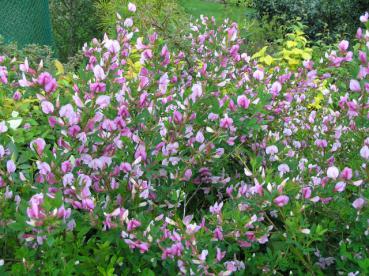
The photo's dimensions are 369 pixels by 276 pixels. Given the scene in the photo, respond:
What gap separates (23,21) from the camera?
623 centimetres

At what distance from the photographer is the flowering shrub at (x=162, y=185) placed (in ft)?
5.84

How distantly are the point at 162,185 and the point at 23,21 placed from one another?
15.2 ft

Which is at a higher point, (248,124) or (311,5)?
(248,124)

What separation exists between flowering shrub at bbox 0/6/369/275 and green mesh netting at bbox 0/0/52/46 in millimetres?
3928

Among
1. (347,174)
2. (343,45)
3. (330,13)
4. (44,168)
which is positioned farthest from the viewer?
(330,13)

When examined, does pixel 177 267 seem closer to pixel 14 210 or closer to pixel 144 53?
pixel 14 210

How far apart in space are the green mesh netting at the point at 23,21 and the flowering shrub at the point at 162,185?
393 centimetres

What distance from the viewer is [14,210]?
1860mm

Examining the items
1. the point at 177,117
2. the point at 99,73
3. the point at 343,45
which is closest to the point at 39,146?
the point at 99,73

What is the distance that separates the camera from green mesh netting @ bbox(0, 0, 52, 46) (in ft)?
20.1

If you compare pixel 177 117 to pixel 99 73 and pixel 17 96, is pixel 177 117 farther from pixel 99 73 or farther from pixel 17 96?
pixel 17 96

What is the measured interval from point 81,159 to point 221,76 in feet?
3.45

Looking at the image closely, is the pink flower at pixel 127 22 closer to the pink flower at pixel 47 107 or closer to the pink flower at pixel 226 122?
the pink flower at pixel 226 122


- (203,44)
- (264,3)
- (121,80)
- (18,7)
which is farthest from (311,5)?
(121,80)
